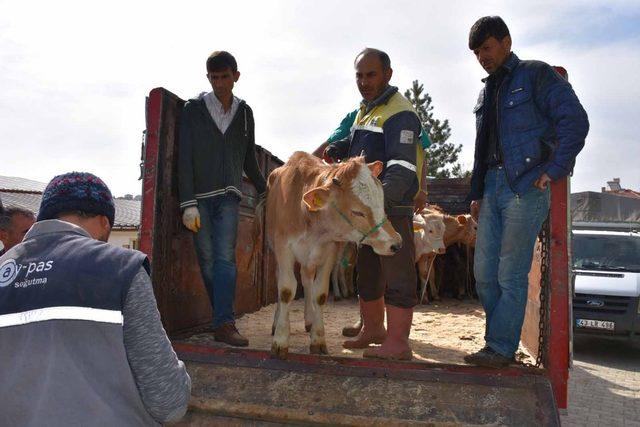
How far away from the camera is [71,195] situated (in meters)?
1.96

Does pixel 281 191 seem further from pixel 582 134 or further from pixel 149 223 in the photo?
pixel 582 134

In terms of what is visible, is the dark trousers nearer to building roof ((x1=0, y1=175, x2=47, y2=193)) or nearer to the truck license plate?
the truck license plate

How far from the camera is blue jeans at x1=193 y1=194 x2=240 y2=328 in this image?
4707mm

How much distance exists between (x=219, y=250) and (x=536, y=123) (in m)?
2.72

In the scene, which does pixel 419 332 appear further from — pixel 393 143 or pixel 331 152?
pixel 393 143

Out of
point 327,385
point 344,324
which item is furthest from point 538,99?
point 344,324

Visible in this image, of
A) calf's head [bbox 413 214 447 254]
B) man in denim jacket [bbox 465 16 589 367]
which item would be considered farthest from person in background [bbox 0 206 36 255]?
calf's head [bbox 413 214 447 254]

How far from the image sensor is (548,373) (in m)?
3.43

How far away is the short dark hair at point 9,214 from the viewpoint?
4.84 m

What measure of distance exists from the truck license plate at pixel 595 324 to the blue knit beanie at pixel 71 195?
9.13 metres

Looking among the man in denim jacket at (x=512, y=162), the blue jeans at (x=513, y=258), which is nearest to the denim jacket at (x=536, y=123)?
the man in denim jacket at (x=512, y=162)

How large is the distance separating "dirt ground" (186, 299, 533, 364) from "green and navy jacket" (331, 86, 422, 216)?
1269 millimetres

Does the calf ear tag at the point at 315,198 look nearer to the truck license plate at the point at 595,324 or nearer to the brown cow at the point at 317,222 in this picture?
the brown cow at the point at 317,222

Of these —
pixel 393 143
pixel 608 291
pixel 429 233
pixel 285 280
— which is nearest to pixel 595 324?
pixel 608 291
